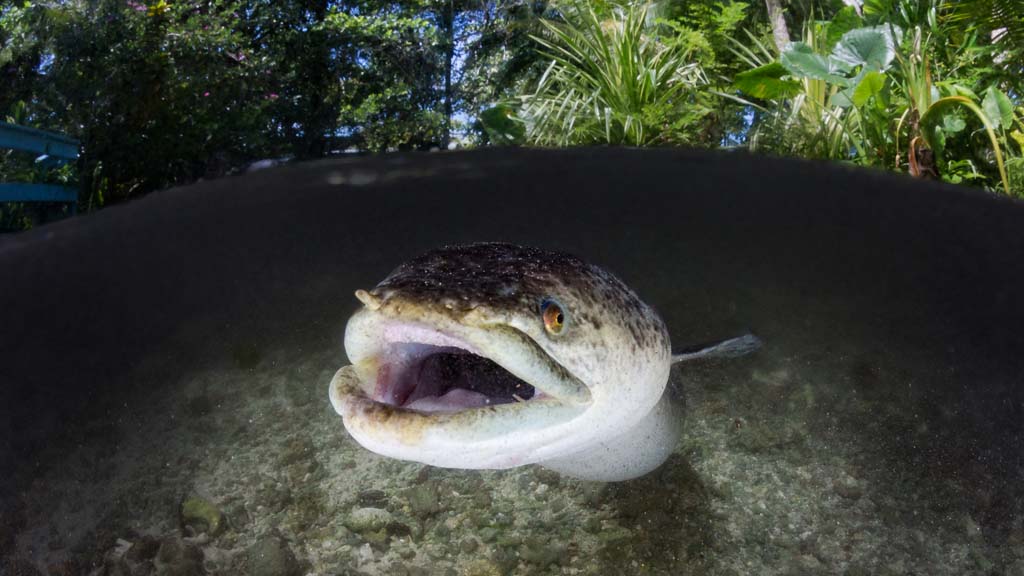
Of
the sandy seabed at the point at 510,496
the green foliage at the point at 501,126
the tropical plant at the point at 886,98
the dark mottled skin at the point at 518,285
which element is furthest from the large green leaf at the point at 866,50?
the dark mottled skin at the point at 518,285

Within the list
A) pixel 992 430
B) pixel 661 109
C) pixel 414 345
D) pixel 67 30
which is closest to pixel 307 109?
pixel 67 30

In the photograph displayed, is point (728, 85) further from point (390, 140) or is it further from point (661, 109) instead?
point (390, 140)

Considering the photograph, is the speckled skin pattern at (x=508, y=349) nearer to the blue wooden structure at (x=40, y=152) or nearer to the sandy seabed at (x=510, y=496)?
the sandy seabed at (x=510, y=496)

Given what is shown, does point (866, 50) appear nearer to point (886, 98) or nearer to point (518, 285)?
point (886, 98)

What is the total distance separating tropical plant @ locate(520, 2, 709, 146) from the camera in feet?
9.10

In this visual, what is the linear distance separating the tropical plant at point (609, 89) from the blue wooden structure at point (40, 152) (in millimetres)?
1640

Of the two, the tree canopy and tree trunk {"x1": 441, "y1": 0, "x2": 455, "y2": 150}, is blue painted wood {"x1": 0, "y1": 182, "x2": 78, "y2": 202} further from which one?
tree trunk {"x1": 441, "y1": 0, "x2": 455, "y2": 150}

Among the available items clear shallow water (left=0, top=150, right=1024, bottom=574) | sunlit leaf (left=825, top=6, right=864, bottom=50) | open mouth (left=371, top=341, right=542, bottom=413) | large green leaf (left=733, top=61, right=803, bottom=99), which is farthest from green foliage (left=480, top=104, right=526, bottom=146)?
sunlit leaf (left=825, top=6, right=864, bottom=50)

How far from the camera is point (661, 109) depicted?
2854 millimetres

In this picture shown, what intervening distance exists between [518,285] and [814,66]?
2.47 m

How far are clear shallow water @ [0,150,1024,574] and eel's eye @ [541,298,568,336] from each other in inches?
34.1

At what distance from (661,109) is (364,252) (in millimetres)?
1508

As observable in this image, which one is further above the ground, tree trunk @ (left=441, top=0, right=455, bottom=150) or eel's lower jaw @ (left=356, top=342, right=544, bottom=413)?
tree trunk @ (left=441, top=0, right=455, bottom=150)

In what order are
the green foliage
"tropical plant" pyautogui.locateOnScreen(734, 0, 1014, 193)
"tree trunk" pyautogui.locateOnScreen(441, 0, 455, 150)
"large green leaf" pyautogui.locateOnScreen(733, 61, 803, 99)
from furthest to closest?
"large green leaf" pyautogui.locateOnScreen(733, 61, 803, 99)
"tropical plant" pyautogui.locateOnScreen(734, 0, 1014, 193)
the green foliage
"tree trunk" pyautogui.locateOnScreen(441, 0, 455, 150)
